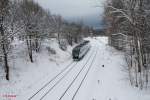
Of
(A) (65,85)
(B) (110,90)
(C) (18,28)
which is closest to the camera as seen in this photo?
(C) (18,28)

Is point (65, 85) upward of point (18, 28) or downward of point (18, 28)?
downward

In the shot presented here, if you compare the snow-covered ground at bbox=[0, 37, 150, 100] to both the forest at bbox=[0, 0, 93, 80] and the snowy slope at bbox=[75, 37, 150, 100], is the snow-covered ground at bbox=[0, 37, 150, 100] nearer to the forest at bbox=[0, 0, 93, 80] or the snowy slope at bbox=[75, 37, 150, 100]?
the snowy slope at bbox=[75, 37, 150, 100]

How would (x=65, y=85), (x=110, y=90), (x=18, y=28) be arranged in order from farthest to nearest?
(x=65, y=85), (x=110, y=90), (x=18, y=28)

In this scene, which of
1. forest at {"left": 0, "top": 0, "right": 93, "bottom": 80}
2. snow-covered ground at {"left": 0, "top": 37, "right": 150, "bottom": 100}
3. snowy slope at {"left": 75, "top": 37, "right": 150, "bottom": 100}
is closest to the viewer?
snowy slope at {"left": 75, "top": 37, "right": 150, "bottom": 100}

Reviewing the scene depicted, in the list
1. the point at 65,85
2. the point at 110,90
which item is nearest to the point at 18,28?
the point at 65,85

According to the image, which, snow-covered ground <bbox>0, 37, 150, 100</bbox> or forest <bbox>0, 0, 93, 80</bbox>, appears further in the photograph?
forest <bbox>0, 0, 93, 80</bbox>

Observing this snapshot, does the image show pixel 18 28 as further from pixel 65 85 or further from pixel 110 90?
pixel 110 90

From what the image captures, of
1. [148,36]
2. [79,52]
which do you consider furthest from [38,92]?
[79,52]

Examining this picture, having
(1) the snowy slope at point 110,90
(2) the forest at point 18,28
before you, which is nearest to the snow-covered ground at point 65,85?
(1) the snowy slope at point 110,90

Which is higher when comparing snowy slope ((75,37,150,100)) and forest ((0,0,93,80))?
forest ((0,0,93,80))

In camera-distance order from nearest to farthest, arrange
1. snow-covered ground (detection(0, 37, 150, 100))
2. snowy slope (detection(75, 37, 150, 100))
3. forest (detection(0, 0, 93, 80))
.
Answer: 1. snowy slope (detection(75, 37, 150, 100))
2. snow-covered ground (detection(0, 37, 150, 100))
3. forest (detection(0, 0, 93, 80))

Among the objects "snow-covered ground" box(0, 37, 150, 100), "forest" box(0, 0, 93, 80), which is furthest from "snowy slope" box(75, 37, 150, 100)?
"forest" box(0, 0, 93, 80)

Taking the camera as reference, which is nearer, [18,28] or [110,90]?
[18,28]

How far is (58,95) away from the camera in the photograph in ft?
61.9
